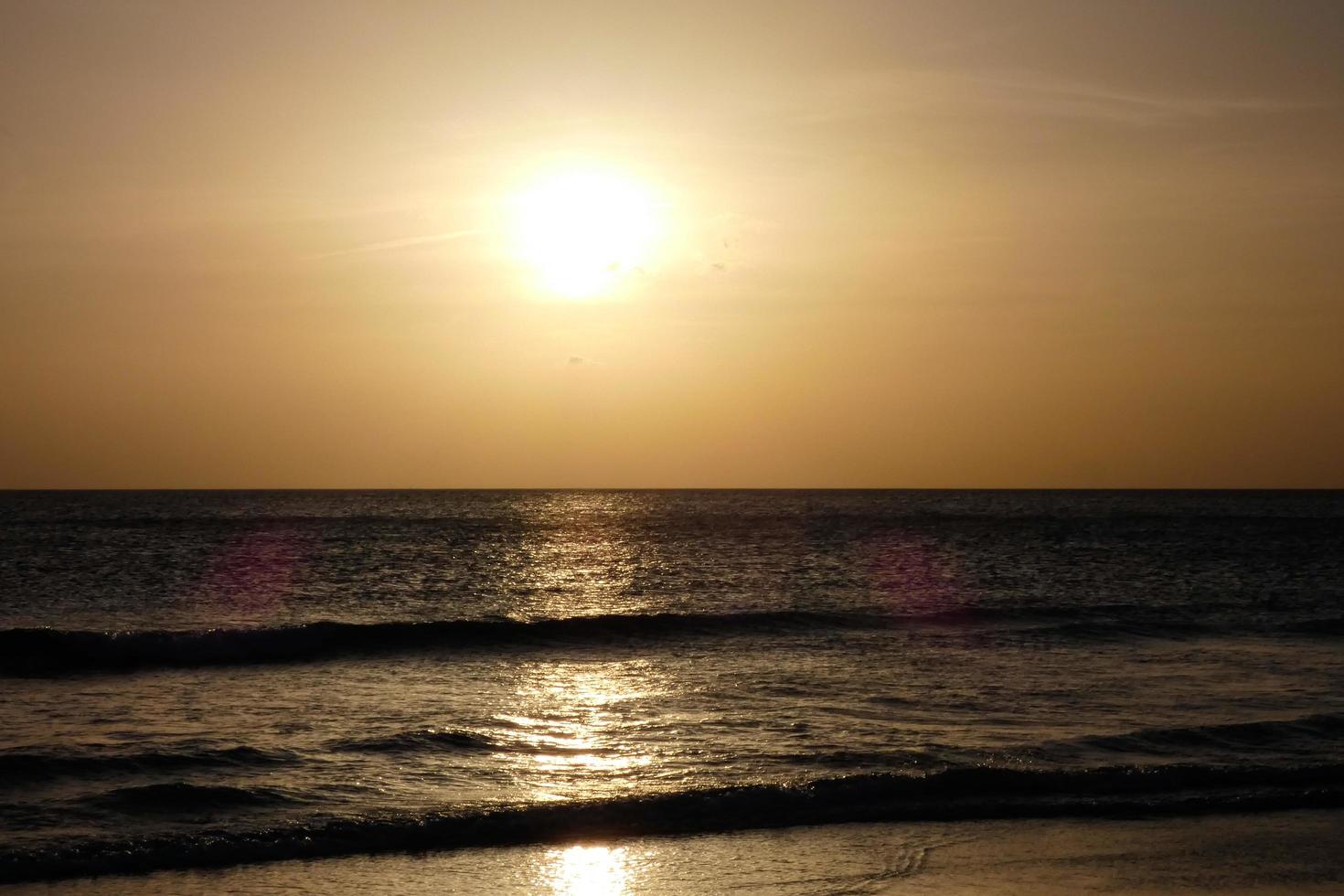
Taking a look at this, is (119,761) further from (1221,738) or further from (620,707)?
(1221,738)

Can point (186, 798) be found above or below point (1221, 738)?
below

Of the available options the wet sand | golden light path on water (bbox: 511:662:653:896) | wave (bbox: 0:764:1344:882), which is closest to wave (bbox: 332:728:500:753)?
golden light path on water (bbox: 511:662:653:896)

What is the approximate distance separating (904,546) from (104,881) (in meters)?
62.7

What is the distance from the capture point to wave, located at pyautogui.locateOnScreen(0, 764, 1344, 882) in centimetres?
1113

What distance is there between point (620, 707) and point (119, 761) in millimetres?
7599

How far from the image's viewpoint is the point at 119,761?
1453cm

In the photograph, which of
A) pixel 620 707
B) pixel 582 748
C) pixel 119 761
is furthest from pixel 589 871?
pixel 620 707

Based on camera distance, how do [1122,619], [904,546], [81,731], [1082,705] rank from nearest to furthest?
[81,731] < [1082,705] < [1122,619] < [904,546]

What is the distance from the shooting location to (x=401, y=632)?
30.1m

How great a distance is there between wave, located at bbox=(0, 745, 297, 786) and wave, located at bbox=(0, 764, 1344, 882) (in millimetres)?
2896

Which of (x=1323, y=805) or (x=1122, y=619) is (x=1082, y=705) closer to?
(x=1323, y=805)

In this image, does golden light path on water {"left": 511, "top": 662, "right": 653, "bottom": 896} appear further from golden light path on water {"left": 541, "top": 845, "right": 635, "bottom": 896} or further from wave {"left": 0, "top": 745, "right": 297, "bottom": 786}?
wave {"left": 0, "top": 745, "right": 297, "bottom": 786}

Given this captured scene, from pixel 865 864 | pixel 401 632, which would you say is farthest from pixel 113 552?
pixel 865 864

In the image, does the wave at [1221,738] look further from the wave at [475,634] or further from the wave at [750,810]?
the wave at [475,634]
